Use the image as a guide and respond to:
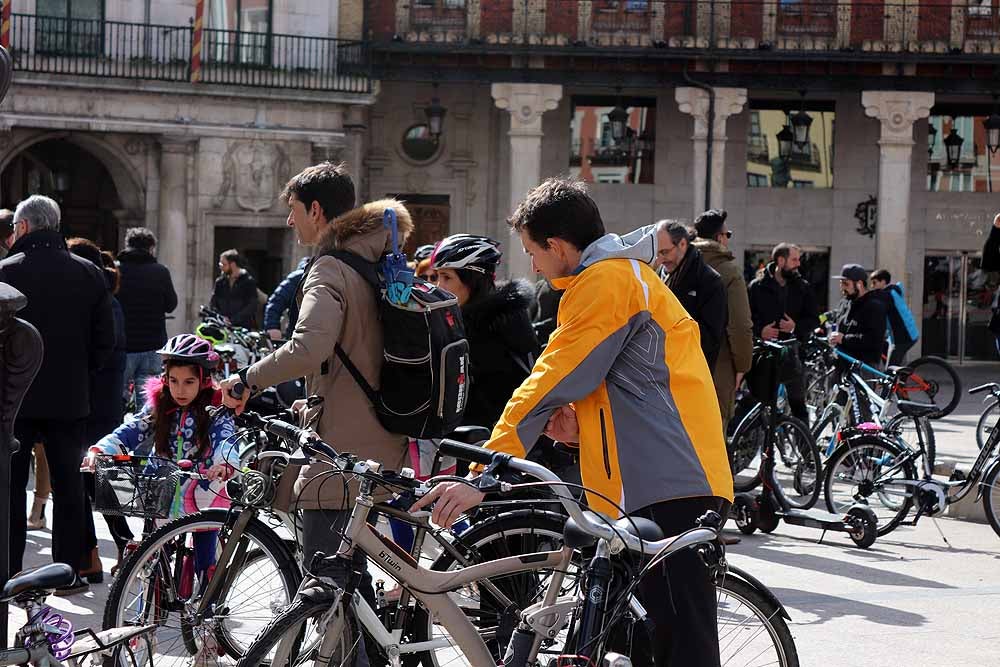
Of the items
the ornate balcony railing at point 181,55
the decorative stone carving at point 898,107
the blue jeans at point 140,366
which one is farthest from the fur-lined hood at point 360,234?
the decorative stone carving at point 898,107

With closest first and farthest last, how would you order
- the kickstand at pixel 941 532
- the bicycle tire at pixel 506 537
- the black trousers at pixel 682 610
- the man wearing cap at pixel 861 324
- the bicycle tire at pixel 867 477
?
the black trousers at pixel 682 610 < the bicycle tire at pixel 506 537 < the kickstand at pixel 941 532 < the bicycle tire at pixel 867 477 < the man wearing cap at pixel 861 324

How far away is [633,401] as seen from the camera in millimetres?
4465

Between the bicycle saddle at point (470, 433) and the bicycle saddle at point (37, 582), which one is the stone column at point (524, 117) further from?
the bicycle saddle at point (37, 582)

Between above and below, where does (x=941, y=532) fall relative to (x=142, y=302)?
below

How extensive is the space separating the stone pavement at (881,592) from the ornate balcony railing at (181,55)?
18439 millimetres

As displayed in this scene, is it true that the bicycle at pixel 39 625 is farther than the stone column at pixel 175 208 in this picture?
No

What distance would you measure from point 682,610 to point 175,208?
24220 mm

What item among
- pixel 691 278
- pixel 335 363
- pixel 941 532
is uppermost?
pixel 691 278

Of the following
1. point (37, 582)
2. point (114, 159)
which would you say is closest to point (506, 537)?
point (37, 582)

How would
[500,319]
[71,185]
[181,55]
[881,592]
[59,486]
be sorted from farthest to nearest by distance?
[71,185] → [181,55] → [881,592] → [59,486] → [500,319]

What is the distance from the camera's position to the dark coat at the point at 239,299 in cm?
2009

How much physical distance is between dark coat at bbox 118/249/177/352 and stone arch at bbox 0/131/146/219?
1561 cm

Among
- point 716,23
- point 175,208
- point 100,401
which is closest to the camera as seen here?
point 100,401

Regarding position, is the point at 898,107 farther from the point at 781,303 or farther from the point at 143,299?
the point at 143,299
